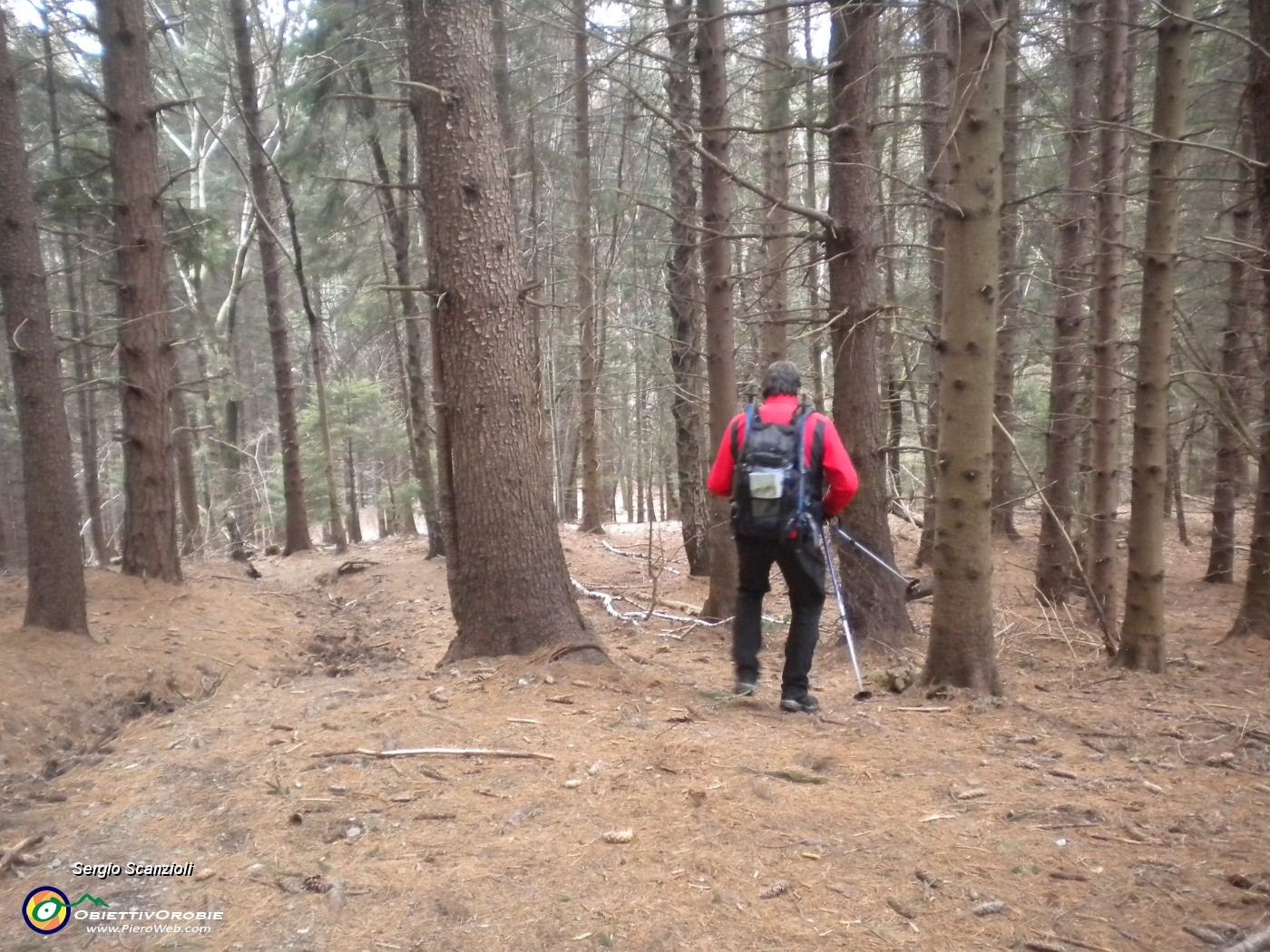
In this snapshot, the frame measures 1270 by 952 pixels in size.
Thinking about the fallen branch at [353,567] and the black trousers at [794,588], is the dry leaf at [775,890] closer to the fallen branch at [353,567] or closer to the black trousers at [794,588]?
the black trousers at [794,588]

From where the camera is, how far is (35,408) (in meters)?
7.69

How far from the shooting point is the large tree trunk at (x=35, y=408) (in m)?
7.66

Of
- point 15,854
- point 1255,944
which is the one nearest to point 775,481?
point 1255,944

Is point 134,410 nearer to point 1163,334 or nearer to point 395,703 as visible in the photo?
point 395,703

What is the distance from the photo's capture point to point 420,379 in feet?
47.1

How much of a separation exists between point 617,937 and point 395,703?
2806 millimetres

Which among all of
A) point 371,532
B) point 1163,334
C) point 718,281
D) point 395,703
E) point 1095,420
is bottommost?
point 371,532

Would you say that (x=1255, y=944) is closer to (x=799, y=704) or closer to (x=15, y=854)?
(x=799, y=704)

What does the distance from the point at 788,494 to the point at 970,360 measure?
1396 mm

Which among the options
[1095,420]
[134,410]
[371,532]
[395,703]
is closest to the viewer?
[395,703]

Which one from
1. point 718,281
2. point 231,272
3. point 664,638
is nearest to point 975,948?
point 664,638

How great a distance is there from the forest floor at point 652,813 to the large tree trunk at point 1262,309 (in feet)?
2.70

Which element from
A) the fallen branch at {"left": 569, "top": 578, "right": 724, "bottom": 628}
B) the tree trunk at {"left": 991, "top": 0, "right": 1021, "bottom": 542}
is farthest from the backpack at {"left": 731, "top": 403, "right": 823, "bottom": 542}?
the tree trunk at {"left": 991, "top": 0, "right": 1021, "bottom": 542}

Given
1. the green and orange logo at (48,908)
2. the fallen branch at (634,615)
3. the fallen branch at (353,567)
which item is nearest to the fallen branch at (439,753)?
the green and orange logo at (48,908)
